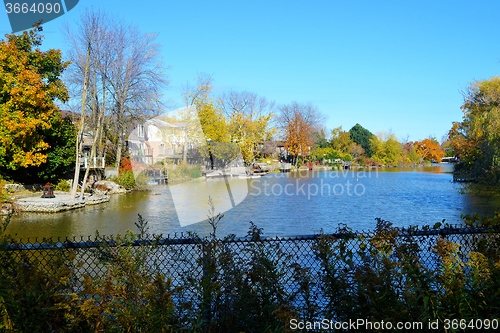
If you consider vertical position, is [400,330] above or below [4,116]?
below

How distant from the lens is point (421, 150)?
8238 centimetres

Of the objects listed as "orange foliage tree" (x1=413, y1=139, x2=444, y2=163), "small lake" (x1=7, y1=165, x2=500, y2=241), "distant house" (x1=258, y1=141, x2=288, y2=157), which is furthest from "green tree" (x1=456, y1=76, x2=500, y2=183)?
"orange foliage tree" (x1=413, y1=139, x2=444, y2=163)

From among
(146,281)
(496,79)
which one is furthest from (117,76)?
(496,79)

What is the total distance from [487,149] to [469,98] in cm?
863

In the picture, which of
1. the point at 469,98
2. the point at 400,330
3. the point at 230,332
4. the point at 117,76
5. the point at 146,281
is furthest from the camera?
the point at 117,76

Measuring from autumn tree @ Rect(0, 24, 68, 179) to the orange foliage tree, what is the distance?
79.1 metres

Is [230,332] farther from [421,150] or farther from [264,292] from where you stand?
[421,150]

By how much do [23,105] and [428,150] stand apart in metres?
82.7

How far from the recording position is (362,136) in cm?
8025

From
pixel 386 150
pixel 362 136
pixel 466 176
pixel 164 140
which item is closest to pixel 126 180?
pixel 164 140

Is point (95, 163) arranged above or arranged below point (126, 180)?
above

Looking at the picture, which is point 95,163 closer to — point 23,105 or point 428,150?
point 23,105

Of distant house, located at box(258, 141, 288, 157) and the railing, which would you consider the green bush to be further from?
distant house, located at box(258, 141, 288, 157)

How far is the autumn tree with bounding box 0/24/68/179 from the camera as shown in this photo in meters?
16.7
